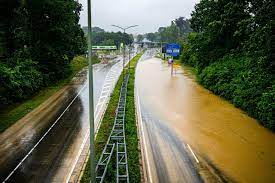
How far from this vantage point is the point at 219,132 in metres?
23.9

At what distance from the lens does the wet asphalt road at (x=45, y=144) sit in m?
16.2

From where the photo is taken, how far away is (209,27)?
42000 mm

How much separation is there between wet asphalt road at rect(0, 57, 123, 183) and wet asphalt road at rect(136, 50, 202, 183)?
4.40 m

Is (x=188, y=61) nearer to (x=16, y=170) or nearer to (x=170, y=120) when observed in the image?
(x=170, y=120)

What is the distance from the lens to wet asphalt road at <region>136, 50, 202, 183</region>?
635 inches

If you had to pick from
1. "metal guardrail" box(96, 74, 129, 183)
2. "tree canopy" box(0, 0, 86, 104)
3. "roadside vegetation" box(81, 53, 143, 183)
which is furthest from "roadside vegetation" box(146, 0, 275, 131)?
"tree canopy" box(0, 0, 86, 104)

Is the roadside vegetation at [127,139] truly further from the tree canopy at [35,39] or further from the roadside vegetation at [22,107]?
the tree canopy at [35,39]

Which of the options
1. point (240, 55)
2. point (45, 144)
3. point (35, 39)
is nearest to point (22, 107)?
point (45, 144)

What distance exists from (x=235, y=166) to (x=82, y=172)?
8.18m

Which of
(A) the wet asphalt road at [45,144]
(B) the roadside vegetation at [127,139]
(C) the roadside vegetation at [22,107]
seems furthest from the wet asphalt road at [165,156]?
(C) the roadside vegetation at [22,107]

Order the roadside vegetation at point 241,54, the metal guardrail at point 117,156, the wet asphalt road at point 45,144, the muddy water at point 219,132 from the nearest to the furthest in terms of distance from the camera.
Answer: the metal guardrail at point 117,156, the wet asphalt road at point 45,144, the muddy water at point 219,132, the roadside vegetation at point 241,54

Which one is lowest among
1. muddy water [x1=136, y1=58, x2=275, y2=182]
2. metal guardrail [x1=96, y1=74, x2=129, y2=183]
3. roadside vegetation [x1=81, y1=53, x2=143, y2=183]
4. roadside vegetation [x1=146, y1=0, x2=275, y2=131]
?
muddy water [x1=136, y1=58, x2=275, y2=182]

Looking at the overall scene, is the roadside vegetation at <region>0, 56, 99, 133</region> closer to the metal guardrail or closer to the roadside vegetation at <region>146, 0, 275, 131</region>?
the metal guardrail

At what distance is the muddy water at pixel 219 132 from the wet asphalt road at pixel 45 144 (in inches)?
289
